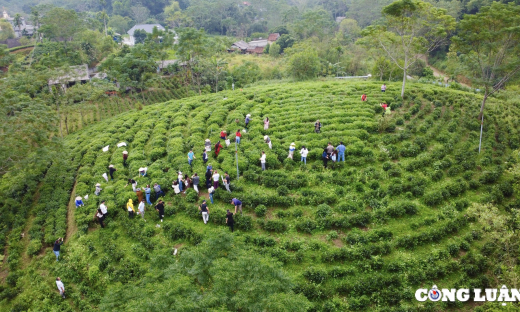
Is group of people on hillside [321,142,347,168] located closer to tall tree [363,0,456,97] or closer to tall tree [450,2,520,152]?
tall tree [450,2,520,152]

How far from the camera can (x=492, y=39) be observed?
26594 millimetres

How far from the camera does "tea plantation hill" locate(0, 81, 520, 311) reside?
12.6m

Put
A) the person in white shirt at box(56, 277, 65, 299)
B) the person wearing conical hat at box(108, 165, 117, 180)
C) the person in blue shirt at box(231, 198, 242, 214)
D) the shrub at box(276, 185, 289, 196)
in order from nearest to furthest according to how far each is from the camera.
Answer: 1. the person in white shirt at box(56, 277, 65, 299)
2. the person in blue shirt at box(231, 198, 242, 214)
3. the shrub at box(276, 185, 289, 196)
4. the person wearing conical hat at box(108, 165, 117, 180)

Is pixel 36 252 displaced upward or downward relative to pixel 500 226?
downward

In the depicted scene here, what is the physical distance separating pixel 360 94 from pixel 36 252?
28.8 metres

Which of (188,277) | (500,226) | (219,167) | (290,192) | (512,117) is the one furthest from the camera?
(512,117)

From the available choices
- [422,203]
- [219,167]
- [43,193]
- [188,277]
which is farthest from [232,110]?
[188,277]

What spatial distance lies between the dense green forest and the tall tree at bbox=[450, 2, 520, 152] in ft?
0.48

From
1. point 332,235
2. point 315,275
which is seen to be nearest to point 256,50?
point 332,235

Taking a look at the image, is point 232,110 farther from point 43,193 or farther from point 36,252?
point 36,252

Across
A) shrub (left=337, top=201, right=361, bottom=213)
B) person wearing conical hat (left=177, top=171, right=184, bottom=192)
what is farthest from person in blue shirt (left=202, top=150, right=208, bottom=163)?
shrub (left=337, top=201, right=361, bottom=213)

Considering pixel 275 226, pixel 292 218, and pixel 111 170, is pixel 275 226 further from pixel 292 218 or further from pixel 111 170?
pixel 111 170

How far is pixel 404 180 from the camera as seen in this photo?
2047 centimetres

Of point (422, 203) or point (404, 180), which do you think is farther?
point (404, 180)
